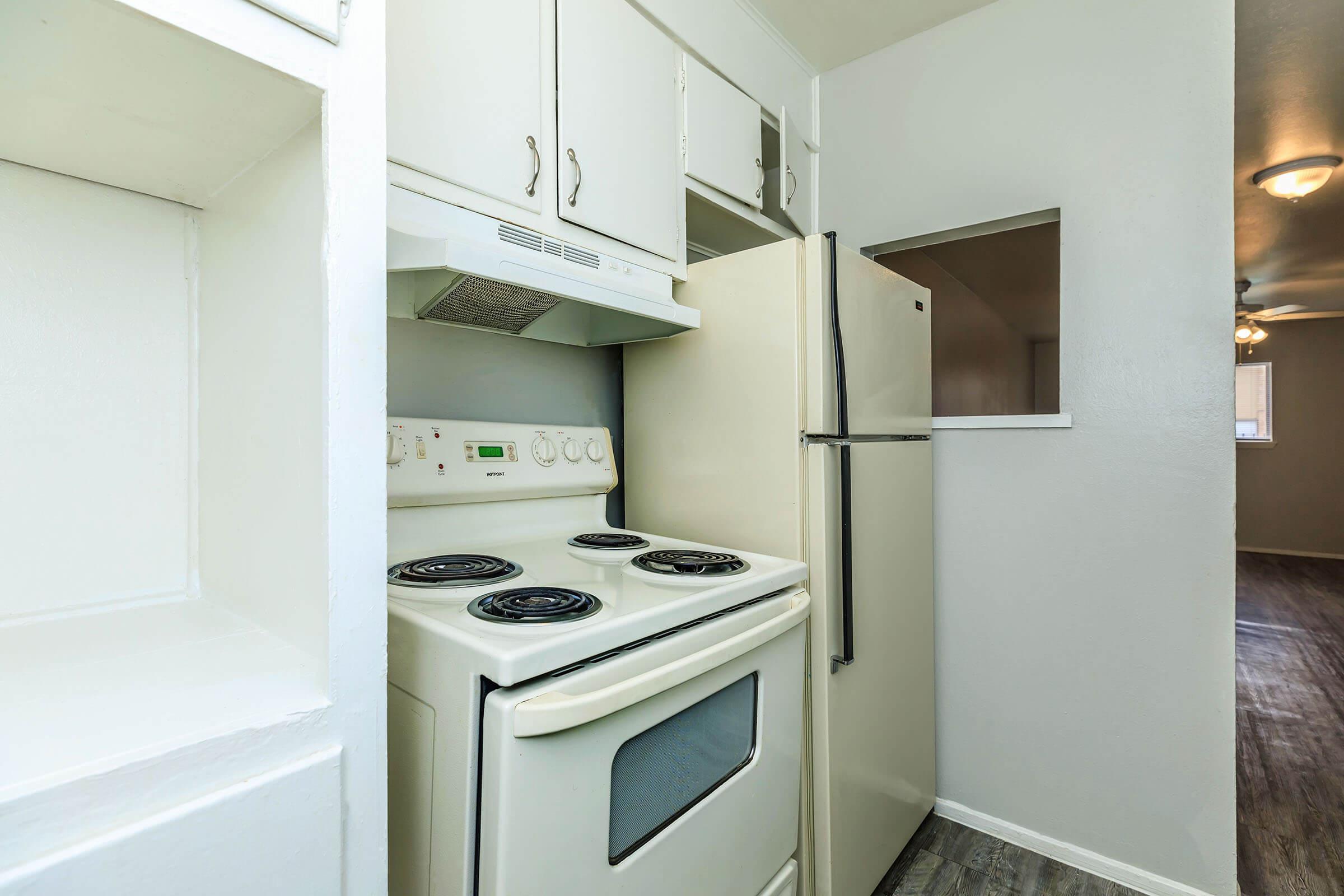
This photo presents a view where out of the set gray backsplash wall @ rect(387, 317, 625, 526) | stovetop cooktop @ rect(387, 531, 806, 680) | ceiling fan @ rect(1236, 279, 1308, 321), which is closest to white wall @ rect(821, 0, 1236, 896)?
stovetop cooktop @ rect(387, 531, 806, 680)

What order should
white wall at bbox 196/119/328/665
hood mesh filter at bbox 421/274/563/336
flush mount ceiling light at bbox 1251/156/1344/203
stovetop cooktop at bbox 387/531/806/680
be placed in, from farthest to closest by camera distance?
flush mount ceiling light at bbox 1251/156/1344/203 < hood mesh filter at bbox 421/274/563/336 < stovetop cooktop at bbox 387/531/806/680 < white wall at bbox 196/119/328/665

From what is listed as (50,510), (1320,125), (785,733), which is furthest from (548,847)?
(1320,125)

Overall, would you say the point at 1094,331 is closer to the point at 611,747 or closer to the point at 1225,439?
the point at 1225,439

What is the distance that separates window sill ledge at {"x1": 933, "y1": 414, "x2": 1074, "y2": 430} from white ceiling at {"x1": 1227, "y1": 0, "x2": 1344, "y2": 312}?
1.56ft

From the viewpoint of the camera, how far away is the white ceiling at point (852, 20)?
1.94 meters

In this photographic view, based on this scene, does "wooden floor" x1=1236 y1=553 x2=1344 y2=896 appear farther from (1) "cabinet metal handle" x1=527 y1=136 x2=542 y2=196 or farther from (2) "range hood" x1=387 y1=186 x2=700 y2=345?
(1) "cabinet metal handle" x1=527 y1=136 x2=542 y2=196

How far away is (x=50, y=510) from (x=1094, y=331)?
2285 millimetres

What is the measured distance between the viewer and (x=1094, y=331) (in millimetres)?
1776

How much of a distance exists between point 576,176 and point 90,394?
3.07ft

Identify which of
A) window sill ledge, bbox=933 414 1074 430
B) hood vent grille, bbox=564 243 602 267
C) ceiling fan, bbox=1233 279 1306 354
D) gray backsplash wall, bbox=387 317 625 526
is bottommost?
window sill ledge, bbox=933 414 1074 430

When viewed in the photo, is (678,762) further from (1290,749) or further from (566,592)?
(1290,749)

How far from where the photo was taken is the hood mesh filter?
3.79ft

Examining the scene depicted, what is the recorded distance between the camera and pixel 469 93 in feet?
3.88

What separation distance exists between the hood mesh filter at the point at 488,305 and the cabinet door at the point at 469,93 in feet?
0.64
